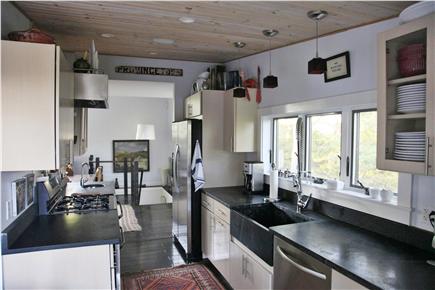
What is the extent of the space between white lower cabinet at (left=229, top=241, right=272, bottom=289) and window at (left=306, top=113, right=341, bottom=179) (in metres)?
1.01

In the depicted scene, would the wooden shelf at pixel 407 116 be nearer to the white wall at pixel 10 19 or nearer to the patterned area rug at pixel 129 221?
the white wall at pixel 10 19

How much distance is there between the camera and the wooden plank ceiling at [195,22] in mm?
2037

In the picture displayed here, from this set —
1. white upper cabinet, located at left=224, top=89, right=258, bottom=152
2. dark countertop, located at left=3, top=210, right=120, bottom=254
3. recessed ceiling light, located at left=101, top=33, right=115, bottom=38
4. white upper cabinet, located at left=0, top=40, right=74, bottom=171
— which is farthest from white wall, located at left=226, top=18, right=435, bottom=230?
white upper cabinet, located at left=0, top=40, right=74, bottom=171

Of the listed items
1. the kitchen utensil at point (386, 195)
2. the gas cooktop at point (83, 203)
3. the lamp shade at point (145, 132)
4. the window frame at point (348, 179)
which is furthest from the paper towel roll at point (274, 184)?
the lamp shade at point (145, 132)

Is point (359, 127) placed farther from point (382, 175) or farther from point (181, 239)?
point (181, 239)

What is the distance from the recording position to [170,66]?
13.2 ft

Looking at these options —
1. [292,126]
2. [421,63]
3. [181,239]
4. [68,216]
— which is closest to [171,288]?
[181,239]

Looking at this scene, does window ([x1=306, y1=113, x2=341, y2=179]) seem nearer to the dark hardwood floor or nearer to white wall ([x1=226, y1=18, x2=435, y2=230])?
white wall ([x1=226, y1=18, x2=435, y2=230])

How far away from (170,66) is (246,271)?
2.71 meters

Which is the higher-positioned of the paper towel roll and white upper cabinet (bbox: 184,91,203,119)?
white upper cabinet (bbox: 184,91,203,119)

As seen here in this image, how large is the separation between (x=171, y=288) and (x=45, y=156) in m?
1.88

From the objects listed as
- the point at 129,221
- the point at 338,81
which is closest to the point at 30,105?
the point at 338,81

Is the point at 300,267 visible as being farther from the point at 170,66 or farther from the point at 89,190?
the point at 170,66

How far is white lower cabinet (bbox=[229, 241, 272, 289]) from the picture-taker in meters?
2.25
